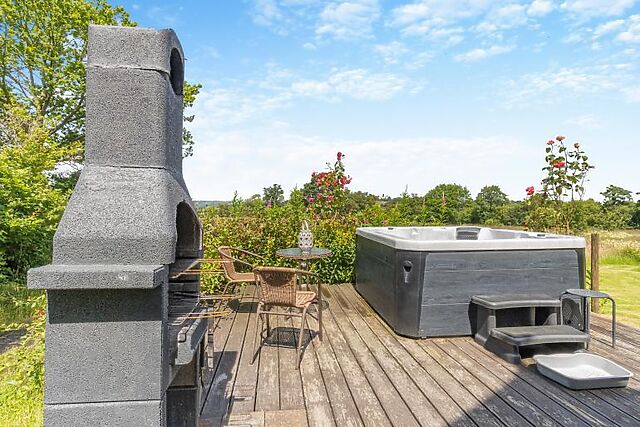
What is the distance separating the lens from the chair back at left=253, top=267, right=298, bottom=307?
3.01 meters

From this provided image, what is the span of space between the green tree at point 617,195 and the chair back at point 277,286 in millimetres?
18819

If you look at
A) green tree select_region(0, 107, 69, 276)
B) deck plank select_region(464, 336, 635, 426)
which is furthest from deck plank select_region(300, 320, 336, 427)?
green tree select_region(0, 107, 69, 276)

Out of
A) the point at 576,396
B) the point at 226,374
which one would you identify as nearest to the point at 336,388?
the point at 226,374

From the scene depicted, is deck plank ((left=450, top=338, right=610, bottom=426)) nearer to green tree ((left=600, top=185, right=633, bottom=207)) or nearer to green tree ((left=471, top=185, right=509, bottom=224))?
green tree ((left=471, top=185, right=509, bottom=224))

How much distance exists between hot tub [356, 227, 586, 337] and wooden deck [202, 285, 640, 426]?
21 cm

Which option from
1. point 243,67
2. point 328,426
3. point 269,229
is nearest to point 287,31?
point 243,67

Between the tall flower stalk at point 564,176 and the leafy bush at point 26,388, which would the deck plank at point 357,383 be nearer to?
the leafy bush at point 26,388

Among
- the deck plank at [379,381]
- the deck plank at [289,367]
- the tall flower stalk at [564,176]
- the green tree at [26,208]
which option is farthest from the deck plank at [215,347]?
the tall flower stalk at [564,176]

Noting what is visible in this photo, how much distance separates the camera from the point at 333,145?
798cm

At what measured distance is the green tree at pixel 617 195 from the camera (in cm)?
1661

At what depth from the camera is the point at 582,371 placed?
281 cm

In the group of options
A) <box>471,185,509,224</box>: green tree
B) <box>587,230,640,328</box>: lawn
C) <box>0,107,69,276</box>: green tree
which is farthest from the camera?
<box>471,185,509,224</box>: green tree

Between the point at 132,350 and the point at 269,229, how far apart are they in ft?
14.6

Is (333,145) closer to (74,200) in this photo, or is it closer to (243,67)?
(243,67)
